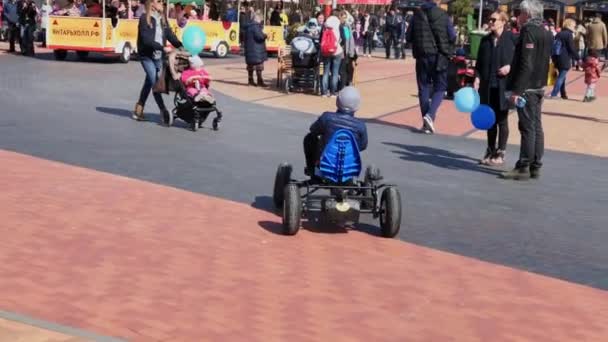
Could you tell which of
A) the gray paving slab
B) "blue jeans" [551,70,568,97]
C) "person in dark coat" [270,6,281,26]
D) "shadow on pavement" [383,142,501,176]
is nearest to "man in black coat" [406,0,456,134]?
"shadow on pavement" [383,142,501,176]

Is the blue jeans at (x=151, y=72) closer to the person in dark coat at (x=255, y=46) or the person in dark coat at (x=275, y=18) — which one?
the person in dark coat at (x=255, y=46)

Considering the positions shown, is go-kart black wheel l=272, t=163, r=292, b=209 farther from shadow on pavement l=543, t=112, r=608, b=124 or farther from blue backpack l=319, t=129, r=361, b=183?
shadow on pavement l=543, t=112, r=608, b=124

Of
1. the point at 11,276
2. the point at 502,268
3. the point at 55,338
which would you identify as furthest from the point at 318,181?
the point at 55,338

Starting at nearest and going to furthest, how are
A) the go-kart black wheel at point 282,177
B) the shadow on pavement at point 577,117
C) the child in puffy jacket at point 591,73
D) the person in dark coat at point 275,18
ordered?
the go-kart black wheel at point 282,177
the shadow on pavement at point 577,117
the child in puffy jacket at point 591,73
the person in dark coat at point 275,18

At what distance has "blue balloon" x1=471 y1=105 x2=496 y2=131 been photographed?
1092cm

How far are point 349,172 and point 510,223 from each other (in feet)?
5.62

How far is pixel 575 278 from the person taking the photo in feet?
22.8

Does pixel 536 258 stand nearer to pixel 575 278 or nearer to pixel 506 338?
pixel 575 278

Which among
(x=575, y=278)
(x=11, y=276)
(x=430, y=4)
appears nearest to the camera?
(x=11, y=276)

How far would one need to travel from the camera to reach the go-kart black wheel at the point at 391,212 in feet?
25.1

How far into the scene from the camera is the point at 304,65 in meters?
19.4

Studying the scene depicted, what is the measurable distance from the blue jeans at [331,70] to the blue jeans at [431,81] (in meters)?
4.71

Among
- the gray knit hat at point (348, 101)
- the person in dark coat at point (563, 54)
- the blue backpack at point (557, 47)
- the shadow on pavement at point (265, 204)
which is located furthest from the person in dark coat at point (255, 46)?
the gray knit hat at point (348, 101)

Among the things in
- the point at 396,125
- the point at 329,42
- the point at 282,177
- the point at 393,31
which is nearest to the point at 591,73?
the point at 329,42
